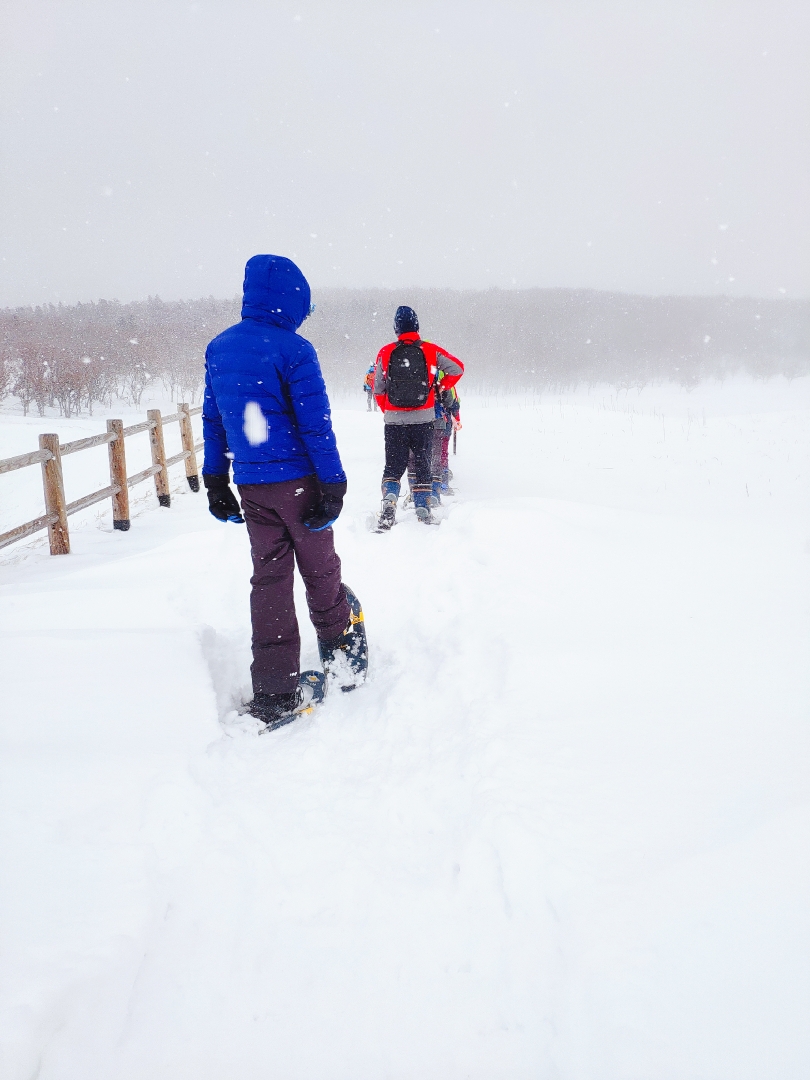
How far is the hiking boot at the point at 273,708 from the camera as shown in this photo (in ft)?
9.07

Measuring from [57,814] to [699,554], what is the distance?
419 centimetres

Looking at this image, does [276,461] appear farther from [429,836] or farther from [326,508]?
[429,836]

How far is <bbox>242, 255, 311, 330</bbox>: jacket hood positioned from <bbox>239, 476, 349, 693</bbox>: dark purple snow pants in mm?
760

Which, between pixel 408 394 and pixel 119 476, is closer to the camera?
pixel 408 394

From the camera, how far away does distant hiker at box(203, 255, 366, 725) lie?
2.42 metres

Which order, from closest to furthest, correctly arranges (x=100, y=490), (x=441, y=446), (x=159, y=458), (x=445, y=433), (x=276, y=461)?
(x=276, y=461) → (x=445, y=433) → (x=441, y=446) → (x=100, y=490) → (x=159, y=458)

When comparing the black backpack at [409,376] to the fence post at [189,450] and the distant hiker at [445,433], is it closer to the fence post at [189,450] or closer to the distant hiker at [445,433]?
the distant hiker at [445,433]

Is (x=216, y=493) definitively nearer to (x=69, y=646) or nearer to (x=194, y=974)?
(x=69, y=646)

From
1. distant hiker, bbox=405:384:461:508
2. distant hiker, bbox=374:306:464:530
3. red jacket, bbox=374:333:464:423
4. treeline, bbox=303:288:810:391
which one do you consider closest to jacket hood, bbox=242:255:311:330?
distant hiker, bbox=374:306:464:530

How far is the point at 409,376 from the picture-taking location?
15.9 ft

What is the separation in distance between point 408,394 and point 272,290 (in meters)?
2.54

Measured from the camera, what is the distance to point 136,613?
10.4 ft

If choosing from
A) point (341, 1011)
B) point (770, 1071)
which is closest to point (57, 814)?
point (341, 1011)

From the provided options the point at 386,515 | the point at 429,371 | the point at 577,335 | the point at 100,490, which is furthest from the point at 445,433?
the point at 577,335
